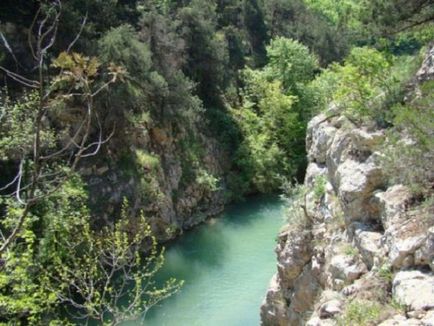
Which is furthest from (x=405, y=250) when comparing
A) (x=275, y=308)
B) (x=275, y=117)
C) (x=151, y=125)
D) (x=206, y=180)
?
(x=275, y=117)

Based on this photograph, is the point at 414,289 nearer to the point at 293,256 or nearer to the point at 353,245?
the point at 353,245

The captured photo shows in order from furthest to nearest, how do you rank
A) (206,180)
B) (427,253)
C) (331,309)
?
(206,180) → (331,309) → (427,253)

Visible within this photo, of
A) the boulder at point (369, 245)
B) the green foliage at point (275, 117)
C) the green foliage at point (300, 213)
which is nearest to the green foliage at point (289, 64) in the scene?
the green foliage at point (275, 117)

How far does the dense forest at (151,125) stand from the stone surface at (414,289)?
150 cm

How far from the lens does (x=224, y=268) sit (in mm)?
19422

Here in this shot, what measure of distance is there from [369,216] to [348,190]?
0.58 meters

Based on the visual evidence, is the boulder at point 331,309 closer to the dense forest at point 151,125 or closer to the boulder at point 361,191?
the boulder at point 361,191

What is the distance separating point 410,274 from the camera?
20.7 feet

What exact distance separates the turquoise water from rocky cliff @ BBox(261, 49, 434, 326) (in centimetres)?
381

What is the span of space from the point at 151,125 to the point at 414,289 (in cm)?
1920

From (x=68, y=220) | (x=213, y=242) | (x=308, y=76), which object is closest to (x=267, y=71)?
(x=308, y=76)

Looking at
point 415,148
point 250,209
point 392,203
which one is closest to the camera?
point 415,148

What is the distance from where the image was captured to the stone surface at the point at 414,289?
18.7 ft

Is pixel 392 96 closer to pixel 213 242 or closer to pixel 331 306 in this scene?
pixel 331 306
